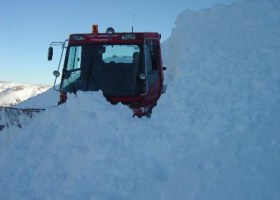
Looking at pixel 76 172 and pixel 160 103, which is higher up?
pixel 160 103

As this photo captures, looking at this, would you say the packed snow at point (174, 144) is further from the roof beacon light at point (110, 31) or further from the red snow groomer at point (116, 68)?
the roof beacon light at point (110, 31)

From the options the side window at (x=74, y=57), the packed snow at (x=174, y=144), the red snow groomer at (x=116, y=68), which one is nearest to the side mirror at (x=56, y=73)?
the red snow groomer at (x=116, y=68)

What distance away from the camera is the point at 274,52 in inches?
337

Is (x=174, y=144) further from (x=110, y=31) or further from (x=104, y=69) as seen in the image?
(x=110, y=31)

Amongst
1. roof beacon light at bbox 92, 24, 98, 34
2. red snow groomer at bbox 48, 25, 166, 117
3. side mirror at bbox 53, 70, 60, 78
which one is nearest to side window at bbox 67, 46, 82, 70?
red snow groomer at bbox 48, 25, 166, 117

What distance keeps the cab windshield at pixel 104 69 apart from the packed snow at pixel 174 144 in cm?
102

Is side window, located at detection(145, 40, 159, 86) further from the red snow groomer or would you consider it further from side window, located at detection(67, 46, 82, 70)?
side window, located at detection(67, 46, 82, 70)

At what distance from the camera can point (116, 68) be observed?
889 centimetres

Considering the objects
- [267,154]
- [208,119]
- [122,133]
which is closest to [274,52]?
[208,119]

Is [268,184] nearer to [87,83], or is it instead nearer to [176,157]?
[176,157]

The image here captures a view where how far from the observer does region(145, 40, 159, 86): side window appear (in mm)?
8977

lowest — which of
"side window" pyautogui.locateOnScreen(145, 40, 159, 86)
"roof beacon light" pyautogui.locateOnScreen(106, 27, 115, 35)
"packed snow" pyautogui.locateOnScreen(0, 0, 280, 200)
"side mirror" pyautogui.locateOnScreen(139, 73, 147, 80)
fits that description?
"packed snow" pyautogui.locateOnScreen(0, 0, 280, 200)

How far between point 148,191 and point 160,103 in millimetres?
2086

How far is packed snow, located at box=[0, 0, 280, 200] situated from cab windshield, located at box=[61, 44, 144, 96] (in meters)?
1.02
